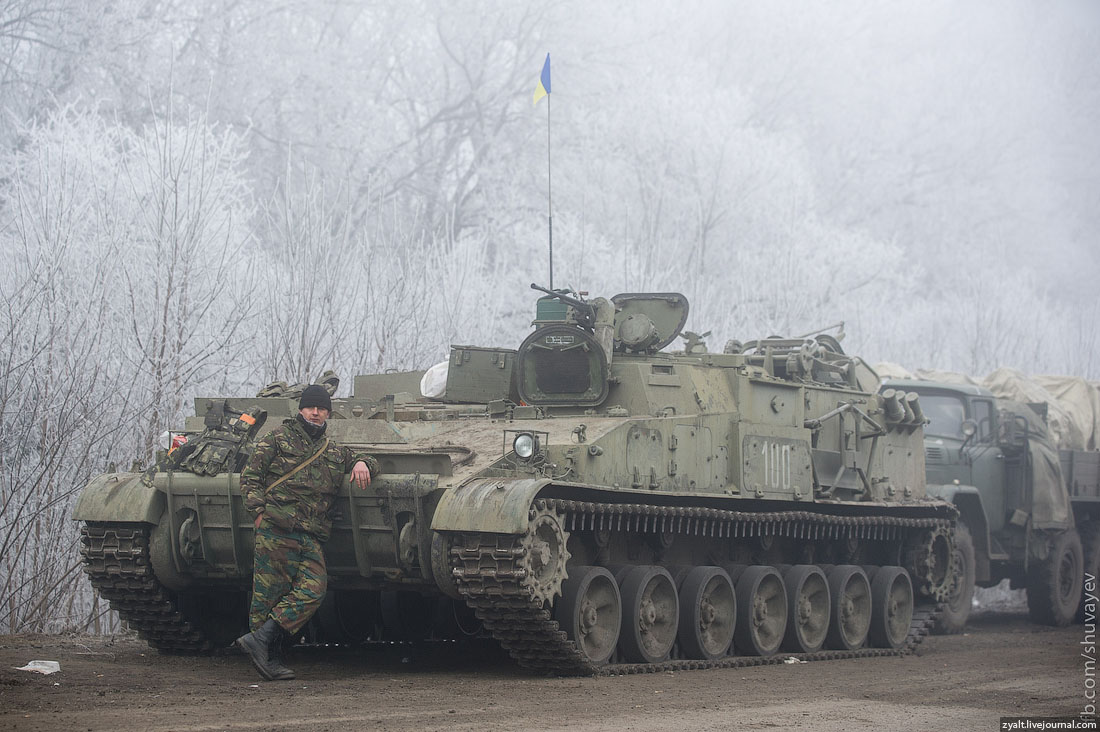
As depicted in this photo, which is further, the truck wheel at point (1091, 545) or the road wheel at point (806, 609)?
the truck wheel at point (1091, 545)

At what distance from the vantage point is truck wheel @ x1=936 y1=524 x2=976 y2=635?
1866 centimetres

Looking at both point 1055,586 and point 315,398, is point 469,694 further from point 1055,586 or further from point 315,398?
point 1055,586

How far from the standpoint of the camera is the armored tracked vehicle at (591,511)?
35.7 feet

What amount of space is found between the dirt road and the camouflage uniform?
57cm

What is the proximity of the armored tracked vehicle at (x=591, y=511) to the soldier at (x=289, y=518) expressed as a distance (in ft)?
1.10

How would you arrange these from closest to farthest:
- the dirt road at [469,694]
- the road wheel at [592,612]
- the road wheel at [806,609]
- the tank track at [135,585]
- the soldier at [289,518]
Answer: the dirt road at [469,694] < the soldier at [289,518] < the road wheel at [592,612] < the tank track at [135,585] < the road wheel at [806,609]

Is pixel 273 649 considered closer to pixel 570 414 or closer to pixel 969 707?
pixel 570 414

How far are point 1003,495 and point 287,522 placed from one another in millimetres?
12145

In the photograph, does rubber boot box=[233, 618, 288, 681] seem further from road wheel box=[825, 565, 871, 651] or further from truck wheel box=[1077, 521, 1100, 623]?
truck wheel box=[1077, 521, 1100, 623]

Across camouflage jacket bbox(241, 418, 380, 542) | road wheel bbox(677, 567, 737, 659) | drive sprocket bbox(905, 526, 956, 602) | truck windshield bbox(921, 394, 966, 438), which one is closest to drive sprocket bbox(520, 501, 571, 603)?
camouflage jacket bbox(241, 418, 380, 542)

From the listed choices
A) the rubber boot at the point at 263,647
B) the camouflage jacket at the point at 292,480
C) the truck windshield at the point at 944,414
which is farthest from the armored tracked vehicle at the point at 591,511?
the truck windshield at the point at 944,414

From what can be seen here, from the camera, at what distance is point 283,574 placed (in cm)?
1069

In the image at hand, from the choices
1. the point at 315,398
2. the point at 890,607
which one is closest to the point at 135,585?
the point at 315,398

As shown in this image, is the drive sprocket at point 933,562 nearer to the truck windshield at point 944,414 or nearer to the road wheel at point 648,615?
the truck windshield at point 944,414
